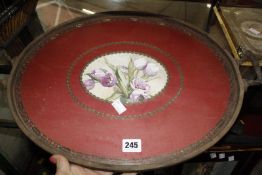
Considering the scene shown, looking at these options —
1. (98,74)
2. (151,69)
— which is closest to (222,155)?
(151,69)

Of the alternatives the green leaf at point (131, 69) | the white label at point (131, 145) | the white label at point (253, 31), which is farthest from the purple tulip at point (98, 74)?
the white label at point (253, 31)

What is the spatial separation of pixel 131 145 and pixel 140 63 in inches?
22.7

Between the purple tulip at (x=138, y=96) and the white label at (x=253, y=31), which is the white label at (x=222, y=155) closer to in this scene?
the purple tulip at (x=138, y=96)

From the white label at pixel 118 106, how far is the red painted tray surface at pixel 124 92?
2cm

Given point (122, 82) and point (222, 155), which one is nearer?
point (122, 82)

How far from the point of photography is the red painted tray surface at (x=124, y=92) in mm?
1393

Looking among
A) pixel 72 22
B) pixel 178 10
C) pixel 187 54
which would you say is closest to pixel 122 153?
pixel 187 54

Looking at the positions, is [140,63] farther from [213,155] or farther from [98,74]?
[213,155]

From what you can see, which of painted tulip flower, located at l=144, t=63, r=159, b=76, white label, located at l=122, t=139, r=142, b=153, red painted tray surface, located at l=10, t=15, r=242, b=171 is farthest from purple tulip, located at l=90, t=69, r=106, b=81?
white label, located at l=122, t=139, r=142, b=153

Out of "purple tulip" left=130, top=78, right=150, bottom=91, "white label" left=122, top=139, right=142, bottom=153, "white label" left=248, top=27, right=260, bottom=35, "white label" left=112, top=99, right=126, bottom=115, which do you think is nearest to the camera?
"white label" left=122, top=139, right=142, bottom=153

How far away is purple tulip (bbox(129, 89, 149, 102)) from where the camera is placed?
62.7 inches

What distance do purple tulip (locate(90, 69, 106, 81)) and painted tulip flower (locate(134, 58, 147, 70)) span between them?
0.20 metres

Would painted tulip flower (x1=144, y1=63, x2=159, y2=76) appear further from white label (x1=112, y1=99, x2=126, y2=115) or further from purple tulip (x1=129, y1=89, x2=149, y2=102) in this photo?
white label (x1=112, y1=99, x2=126, y2=115)

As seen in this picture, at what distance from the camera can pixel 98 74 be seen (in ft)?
5.63
